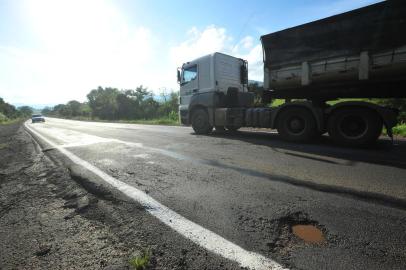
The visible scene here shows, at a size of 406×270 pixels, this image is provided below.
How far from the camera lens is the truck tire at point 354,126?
6.46m

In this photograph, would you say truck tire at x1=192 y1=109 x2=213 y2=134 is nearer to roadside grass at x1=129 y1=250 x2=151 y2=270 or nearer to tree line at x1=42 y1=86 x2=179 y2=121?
roadside grass at x1=129 y1=250 x2=151 y2=270

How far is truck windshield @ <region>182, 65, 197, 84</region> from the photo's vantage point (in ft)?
36.7

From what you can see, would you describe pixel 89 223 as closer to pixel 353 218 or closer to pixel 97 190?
pixel 97 190

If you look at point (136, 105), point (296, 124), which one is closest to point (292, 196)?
point (296, 124)

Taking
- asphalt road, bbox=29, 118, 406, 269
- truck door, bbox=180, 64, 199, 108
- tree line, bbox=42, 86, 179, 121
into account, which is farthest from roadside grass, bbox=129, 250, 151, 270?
tree line, bbox=42, 86, 179, 121

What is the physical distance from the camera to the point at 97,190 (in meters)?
4.04

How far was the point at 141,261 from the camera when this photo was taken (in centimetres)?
211

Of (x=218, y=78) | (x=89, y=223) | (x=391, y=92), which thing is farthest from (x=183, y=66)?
(x=89, y=223)

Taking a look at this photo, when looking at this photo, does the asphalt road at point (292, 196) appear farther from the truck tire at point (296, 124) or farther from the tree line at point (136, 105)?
the tree line at point (136, 105)

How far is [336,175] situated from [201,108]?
734 cm

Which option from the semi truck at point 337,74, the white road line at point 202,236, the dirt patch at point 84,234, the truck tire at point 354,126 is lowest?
the dirt patch at point 84,234

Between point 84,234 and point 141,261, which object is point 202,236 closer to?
point 141,261

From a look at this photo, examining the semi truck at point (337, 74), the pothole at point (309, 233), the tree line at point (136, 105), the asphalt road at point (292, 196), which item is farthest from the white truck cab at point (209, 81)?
the tree line at point (136, 105)

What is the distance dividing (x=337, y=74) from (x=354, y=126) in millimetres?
1383
